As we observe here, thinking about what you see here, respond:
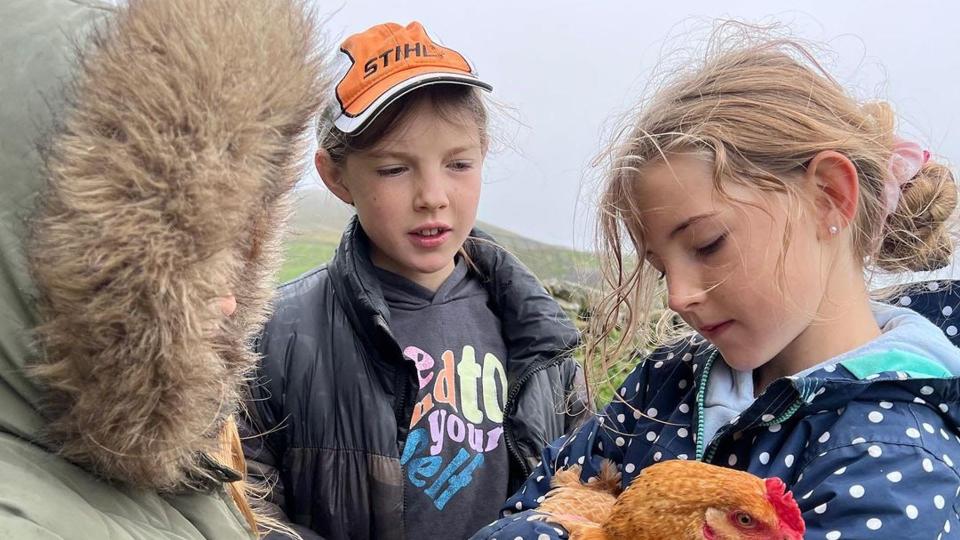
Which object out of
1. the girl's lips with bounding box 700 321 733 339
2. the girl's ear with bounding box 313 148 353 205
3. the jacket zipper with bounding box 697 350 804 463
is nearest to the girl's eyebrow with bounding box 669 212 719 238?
the girl's lips with bounding box 700 321 733 339

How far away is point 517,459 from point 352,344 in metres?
0.61

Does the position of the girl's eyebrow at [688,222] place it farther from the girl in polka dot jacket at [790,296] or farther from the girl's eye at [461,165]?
the girl's eye at [461,165]

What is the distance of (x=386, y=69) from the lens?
2.43m

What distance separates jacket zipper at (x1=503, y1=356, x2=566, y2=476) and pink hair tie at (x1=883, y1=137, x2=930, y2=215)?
110 centimetres

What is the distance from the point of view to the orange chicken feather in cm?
132

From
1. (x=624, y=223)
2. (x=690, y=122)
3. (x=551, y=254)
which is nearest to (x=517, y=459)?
(x=624, y=223)

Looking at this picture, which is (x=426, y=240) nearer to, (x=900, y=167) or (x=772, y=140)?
(x=772, y=140)

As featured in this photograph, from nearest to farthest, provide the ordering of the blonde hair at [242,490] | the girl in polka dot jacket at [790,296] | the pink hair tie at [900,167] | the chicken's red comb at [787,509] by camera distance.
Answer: the chicken's red comb at [787,509] < the girl in polka dot jacket at [790,296] < the blonde hair at [242,490] < the pink hair tie at [900,167]

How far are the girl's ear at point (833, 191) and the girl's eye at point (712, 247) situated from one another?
217 millimetres

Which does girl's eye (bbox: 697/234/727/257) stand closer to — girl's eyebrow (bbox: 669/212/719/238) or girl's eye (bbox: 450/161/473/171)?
girl's eyebrow (bbox: 669/212/719/238)

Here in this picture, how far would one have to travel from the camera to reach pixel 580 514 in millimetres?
1680

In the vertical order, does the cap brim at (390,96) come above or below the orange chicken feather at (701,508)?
above

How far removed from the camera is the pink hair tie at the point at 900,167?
68.9 inches

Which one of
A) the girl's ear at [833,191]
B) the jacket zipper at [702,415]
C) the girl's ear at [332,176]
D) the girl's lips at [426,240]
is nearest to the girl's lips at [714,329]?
the jacket zipper at [702,415]
